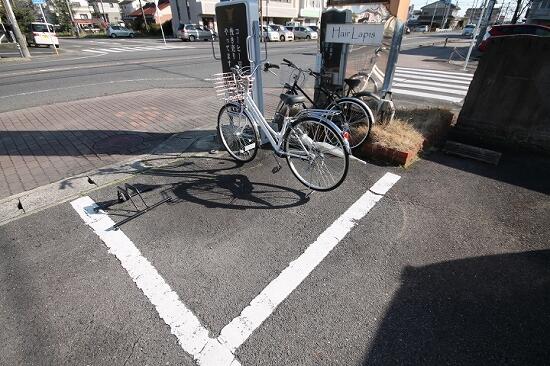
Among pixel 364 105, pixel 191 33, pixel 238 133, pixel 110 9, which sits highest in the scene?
pixel 110 9

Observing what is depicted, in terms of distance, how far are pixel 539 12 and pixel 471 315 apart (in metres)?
42.8

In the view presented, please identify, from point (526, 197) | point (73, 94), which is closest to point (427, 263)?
point (526, 197)

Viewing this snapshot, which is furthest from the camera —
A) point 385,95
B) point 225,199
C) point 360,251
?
point 385,95

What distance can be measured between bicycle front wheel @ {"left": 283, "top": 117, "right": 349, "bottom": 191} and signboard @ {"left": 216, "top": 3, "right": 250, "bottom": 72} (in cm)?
153

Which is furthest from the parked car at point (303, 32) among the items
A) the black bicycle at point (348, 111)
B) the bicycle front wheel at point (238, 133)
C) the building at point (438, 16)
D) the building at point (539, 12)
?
the building at point (438, 16)

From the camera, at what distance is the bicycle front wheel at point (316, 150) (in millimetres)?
3389

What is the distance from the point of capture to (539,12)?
101 ft

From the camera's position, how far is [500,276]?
2590mm

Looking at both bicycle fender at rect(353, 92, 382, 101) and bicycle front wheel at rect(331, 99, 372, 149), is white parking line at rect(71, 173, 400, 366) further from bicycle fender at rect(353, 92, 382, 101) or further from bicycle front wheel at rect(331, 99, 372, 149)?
bicycle fender at rect(353, 92, 382, 101)

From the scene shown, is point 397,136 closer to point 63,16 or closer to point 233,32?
point 233,32

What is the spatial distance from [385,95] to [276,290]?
163 inches

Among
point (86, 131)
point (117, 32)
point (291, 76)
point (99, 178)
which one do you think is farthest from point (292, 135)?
point (117, 32)

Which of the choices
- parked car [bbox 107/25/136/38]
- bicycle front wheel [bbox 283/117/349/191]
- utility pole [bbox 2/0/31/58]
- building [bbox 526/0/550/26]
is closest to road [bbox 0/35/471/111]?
utility pole [bbox 2/0/31/58]

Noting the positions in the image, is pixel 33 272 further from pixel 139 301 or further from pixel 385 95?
pixel 385 95
